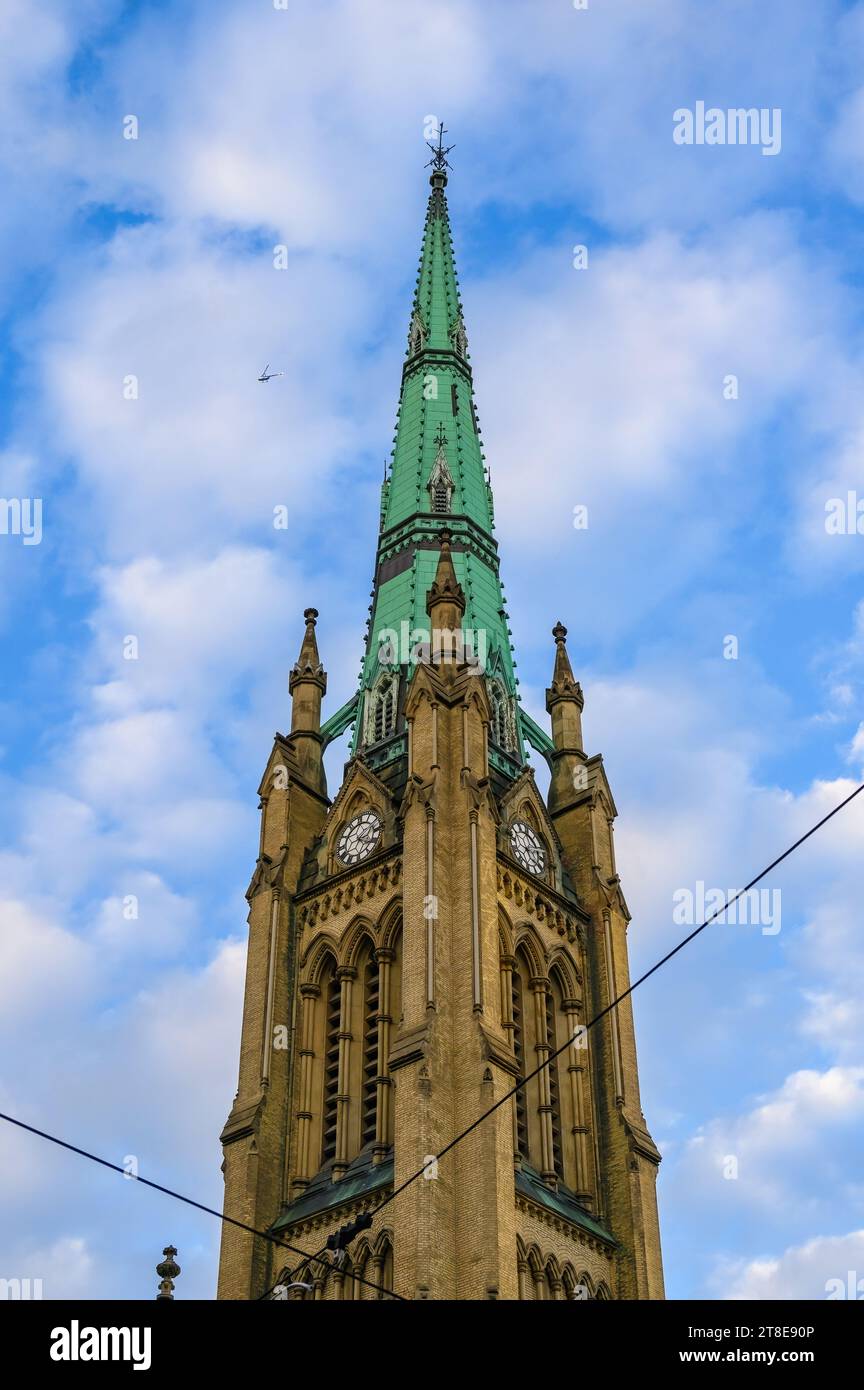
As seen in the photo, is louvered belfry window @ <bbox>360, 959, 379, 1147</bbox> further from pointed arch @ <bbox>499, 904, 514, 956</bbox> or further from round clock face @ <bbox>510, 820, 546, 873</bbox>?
round clock face @ <bbox>510, 820, 546, 873</bbox>

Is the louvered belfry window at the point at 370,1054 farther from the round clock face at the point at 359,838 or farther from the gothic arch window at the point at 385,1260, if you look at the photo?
the gothic arch window at the point at 385,1260

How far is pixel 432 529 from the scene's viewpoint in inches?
2665

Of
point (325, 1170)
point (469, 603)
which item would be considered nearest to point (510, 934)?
point (325, 1170)

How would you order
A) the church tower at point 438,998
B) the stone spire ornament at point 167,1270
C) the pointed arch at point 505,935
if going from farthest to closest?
the pointed arch at point 505,935
the church tower at point 438,998
the stone spire ornament at point 167,1270

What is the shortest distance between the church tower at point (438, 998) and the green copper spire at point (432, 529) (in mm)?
203

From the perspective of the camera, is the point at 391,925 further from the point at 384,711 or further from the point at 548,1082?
the point at 384,711

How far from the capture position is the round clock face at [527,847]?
55.5 m

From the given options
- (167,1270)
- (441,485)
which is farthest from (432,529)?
(167,1270)

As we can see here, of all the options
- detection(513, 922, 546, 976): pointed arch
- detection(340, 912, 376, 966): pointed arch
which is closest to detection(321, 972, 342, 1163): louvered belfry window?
detection(340, 912, 376, 966): pointed arch

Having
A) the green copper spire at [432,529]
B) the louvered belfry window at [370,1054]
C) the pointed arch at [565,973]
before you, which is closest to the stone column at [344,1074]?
the louvered belfry window at [370,1054]

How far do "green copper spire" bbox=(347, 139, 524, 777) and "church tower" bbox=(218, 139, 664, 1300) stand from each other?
0.20 meters

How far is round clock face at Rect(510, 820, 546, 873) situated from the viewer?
2184 inches
